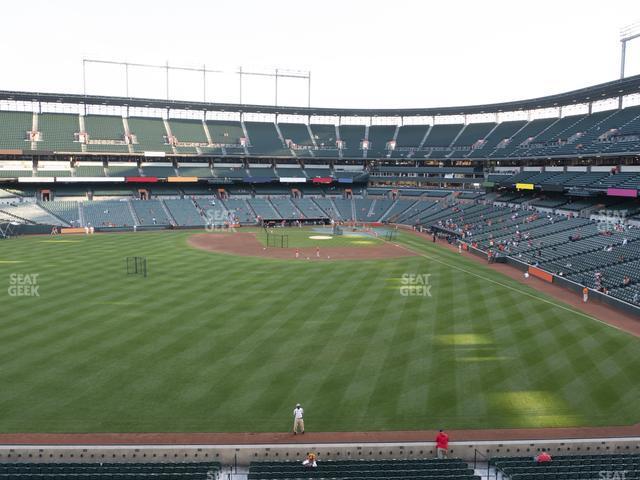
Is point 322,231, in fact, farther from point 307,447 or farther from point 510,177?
point 307,447

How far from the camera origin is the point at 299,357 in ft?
82.4

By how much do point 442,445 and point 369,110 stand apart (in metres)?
100

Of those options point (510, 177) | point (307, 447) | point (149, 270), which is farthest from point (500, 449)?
point (510, 177)

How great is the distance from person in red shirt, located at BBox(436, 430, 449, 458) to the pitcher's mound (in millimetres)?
38496

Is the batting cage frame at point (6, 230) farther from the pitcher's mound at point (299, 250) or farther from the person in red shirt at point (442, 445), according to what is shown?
the person in red shirt at point (442, 445)

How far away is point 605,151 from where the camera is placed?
64188mm

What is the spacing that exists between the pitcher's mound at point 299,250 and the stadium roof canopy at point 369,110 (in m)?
38.3

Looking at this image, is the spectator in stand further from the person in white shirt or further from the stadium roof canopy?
the stadium roof canopy

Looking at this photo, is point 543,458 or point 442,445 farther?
point 442,445

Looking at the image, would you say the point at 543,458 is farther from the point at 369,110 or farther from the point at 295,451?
the point at 369,110

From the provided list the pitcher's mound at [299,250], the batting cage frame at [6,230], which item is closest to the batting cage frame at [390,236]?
the pitcher's mound at [299,250]

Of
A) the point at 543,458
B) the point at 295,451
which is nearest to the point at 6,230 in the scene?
the point at 295,451

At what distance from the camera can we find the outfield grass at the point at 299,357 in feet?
64.4

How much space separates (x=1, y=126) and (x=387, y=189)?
79.4 meters
